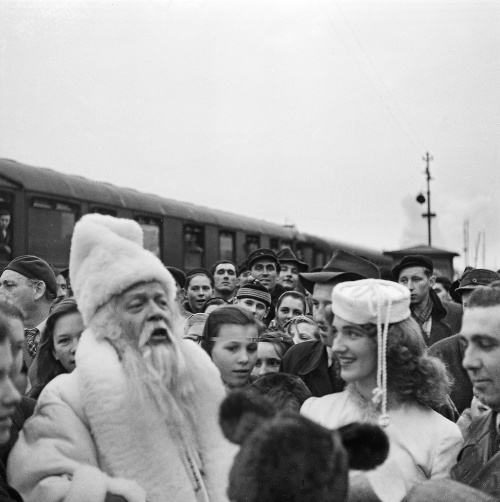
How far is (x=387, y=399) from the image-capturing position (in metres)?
2.30

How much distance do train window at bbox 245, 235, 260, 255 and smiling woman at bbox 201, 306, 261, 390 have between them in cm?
1142

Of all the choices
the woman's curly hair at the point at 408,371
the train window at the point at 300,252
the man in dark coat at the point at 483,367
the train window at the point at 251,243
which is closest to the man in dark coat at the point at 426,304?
the woman's curly hair at the point at 408,371

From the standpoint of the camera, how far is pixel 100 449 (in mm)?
2045

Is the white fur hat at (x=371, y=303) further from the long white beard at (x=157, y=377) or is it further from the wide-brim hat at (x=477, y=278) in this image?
the wide-brim hat at (x=477, y=278)

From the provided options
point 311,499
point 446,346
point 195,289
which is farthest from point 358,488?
point 195,289

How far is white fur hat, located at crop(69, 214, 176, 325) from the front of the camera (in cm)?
223

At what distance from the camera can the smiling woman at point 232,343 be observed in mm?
3129

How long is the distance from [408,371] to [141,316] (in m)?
1.02

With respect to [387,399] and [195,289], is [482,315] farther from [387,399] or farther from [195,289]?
[195,289]

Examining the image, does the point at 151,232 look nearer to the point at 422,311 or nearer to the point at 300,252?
the point at 300,252

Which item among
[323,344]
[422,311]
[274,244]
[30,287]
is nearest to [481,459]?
[323,344]

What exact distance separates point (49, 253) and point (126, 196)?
A: 221 centimetres

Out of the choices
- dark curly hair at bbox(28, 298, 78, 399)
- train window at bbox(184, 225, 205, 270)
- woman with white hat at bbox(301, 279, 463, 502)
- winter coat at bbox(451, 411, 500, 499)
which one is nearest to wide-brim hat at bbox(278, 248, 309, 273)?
train window at bbox(184, 225, 205, 270)

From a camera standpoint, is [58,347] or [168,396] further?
[58,347]
